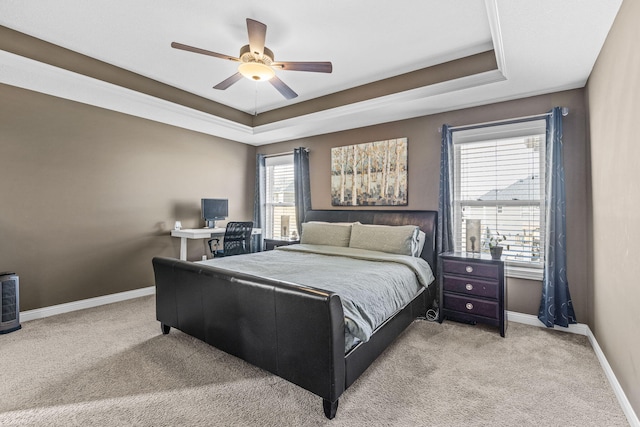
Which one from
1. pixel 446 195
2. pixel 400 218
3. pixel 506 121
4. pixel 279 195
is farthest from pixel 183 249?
pixel 506 121

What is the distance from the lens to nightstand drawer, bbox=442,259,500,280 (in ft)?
9.77

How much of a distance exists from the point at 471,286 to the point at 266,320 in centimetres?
220

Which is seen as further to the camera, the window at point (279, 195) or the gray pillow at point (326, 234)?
the window at point (279, 195)

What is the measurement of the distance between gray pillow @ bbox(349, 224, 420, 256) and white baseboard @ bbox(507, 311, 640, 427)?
4.34ft

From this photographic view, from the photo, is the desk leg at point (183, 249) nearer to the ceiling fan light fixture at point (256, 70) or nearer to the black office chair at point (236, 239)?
the black office chair at point (236, 239)

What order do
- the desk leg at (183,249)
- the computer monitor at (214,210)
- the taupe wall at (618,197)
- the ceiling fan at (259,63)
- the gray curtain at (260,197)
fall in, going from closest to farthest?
the taupe wall at (618,197)
the ceiling fan at (259,63)
the desk leg at (183,249)
the computer monitor at (214,210)
the gray curtain at (260,197)

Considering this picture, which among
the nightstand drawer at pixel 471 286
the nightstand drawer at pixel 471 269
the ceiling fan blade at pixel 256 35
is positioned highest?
the ceiling fan blade at pixel 256 35

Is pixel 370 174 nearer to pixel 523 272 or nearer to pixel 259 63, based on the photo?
pixel 523 272

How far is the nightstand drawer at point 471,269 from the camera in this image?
9.77 ft

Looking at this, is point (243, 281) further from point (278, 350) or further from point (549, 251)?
point (549, 251)

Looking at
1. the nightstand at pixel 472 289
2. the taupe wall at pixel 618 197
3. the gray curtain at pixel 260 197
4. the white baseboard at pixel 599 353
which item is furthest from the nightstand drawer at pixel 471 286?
the gray curtain at pixel 260 197

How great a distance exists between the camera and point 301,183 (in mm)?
5066

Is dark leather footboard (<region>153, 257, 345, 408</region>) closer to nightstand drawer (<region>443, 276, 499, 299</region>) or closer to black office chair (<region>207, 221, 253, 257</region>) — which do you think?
black office chair (<region>207, 221, 253, 257</region>)

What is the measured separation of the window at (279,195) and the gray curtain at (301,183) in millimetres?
272
